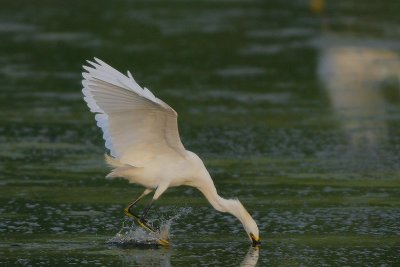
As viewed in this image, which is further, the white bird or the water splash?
the water splash

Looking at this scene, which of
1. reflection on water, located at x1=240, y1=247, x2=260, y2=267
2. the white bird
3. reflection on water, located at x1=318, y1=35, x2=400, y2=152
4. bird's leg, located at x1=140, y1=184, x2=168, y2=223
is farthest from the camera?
reflection on water, located at x1=318, y1=35, x2=400, y2=152

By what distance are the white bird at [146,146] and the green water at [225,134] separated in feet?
1.32

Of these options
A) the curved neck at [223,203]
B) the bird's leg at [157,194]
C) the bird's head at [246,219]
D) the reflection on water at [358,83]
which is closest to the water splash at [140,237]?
the bird's leg at [157,194]

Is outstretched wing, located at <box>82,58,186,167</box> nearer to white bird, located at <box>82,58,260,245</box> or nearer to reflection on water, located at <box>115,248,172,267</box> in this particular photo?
white bird, located at <box>82,58,260,245</box>

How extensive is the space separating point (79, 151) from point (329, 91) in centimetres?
644

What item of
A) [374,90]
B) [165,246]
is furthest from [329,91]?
[165,246]

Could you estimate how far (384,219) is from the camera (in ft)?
38.4

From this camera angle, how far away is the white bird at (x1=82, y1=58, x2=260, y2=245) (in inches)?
419

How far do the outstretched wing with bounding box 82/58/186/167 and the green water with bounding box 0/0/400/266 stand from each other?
764 millimetres

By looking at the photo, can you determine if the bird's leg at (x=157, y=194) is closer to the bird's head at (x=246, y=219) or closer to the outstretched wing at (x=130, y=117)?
the outstretched wing at (x=130, y=117)

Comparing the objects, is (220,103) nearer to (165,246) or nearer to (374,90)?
(374,90)

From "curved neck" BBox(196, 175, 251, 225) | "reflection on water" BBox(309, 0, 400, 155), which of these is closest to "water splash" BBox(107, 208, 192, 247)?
"curved neck" BBox(196, 175, 251, 225)

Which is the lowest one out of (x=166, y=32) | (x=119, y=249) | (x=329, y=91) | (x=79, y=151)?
(x=119, y=249)

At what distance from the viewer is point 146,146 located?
11195 millimetres
